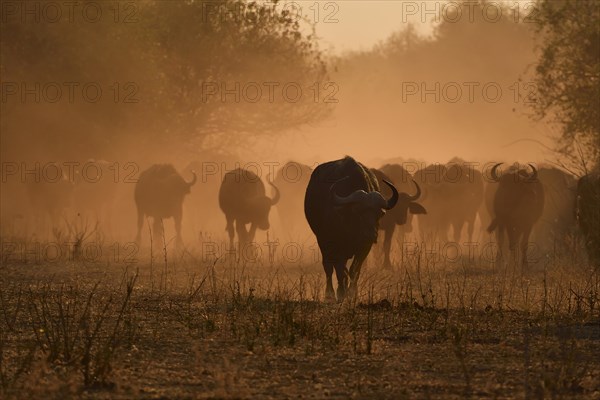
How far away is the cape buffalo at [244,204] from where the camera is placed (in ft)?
73.8

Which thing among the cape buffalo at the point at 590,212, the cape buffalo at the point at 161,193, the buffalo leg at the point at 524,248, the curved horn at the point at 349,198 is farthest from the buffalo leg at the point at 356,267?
the cape buffalo at the point at 161,193

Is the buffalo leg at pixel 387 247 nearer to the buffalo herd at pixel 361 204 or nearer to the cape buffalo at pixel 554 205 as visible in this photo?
the buffalo herd at pixel 361 204

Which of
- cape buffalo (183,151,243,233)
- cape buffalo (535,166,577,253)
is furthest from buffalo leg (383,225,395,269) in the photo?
cape buffalo (183,151,243,233)

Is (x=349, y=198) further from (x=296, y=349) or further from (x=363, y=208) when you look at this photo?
(x=296, y=349)

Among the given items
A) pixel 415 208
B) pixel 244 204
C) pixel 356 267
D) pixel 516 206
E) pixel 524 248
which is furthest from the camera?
pixel 244 204

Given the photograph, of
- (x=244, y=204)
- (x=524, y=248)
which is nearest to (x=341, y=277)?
(x=524, y=248)

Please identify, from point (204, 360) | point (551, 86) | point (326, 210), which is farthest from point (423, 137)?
point (204, 360)

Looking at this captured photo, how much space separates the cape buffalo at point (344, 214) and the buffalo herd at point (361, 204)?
0.05 feet

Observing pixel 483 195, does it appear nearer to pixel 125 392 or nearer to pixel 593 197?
pixel 593 197

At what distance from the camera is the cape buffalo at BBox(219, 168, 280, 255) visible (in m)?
22.5

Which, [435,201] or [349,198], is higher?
[435,201]

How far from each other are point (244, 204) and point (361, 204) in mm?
9630

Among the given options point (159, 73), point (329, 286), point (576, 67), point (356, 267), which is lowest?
point (329, 286)

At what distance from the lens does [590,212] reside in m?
15.4
